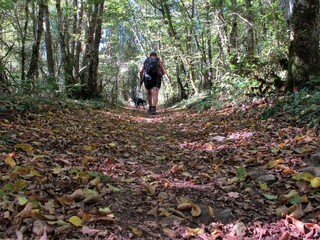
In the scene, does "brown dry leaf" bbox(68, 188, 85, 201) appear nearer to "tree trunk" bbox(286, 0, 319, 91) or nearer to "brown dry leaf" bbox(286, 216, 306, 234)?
"brown dry leaf" bbox(286, 216, 306, 234)

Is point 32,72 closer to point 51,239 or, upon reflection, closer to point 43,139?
point 43,139

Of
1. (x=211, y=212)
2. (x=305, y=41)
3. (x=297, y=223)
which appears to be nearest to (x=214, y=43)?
(x=305, y=41)

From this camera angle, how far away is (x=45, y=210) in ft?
8.05

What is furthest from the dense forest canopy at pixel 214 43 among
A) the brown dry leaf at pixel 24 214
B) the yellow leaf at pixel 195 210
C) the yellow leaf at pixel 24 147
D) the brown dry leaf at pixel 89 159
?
the brown dry leaf at pixel 24 214

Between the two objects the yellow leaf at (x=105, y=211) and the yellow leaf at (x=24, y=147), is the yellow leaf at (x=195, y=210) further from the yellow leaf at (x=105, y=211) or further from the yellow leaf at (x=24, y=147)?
the yellow leaf at (x=24, y=147)

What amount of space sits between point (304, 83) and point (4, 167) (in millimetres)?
5537

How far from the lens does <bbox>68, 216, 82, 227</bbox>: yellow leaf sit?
2296 millimetres

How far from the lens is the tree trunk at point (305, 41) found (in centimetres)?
643

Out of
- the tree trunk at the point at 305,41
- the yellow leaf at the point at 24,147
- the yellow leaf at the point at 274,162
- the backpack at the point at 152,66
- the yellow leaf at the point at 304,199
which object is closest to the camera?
the yellow leaf at the point at 304,199

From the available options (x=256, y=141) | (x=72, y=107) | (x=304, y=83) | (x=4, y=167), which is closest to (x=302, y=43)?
(x=304, y=83)

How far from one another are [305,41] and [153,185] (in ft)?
15.7

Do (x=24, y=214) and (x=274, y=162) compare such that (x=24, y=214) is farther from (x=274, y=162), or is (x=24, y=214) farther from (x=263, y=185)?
(x=274, y=162)

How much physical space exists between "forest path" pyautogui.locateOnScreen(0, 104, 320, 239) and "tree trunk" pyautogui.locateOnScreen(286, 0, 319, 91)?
1.74m

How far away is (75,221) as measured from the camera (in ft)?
7.61
